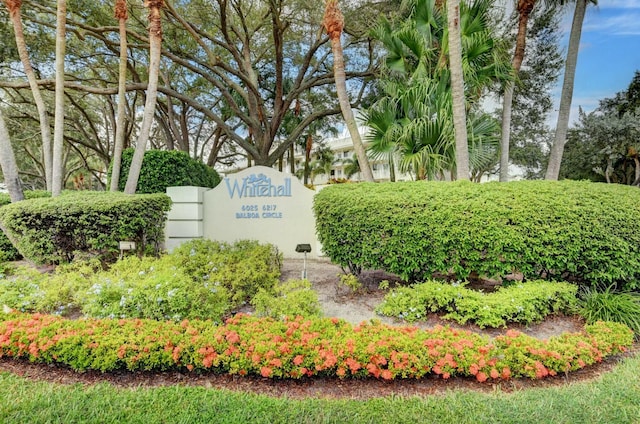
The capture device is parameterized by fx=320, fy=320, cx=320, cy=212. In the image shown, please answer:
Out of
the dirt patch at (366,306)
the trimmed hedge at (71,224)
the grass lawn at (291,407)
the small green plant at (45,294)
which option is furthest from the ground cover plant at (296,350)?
the trimmed hedge at (71,224)

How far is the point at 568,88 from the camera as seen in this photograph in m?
6.90

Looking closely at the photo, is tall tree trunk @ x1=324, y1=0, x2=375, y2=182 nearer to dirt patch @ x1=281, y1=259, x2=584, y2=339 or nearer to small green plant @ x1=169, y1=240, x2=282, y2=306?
dirt patch @ x1=281, y1=259, x2=584, y2=339

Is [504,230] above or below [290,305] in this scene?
above

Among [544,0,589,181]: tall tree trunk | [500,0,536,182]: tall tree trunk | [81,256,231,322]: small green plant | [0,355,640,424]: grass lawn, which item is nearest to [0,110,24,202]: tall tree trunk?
[81,256,231,322]: small green plant

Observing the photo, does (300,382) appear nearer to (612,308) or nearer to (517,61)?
(612,308)

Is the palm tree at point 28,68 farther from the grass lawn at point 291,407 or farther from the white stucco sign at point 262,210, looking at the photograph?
the grass lawn at point 291,407

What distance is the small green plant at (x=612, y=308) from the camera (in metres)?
3.58

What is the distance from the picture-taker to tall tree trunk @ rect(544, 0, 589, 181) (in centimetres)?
676

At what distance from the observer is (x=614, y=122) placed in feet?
43.9

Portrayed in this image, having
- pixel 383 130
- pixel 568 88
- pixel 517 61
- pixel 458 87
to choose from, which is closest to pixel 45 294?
pixel 383 130

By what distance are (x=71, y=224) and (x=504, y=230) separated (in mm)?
6638

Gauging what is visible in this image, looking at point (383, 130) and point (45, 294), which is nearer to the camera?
point (45, 294)

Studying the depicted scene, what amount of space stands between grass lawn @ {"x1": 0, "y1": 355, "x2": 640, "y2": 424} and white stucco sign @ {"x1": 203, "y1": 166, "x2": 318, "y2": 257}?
531cm

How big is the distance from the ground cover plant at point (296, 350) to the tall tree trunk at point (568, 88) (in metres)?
4.84
